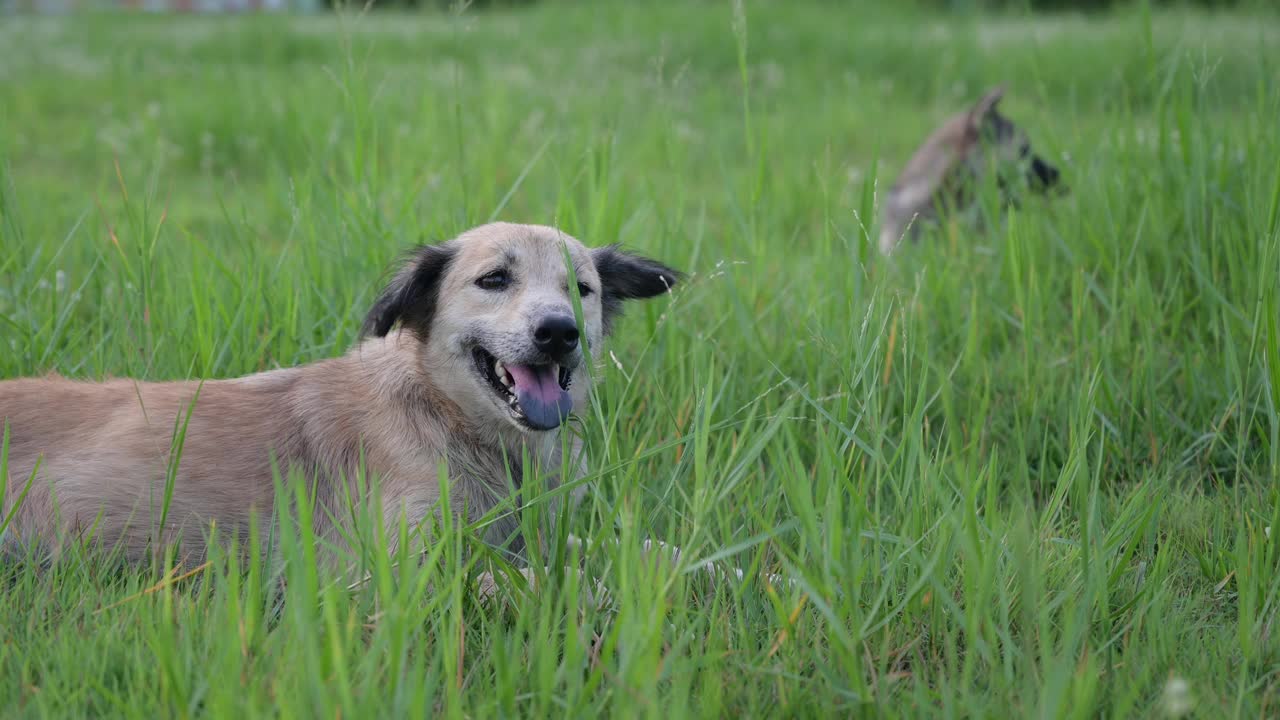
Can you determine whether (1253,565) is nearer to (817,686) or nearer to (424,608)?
(817,686)

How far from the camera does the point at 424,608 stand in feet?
7.30

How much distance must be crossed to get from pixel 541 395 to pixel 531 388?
34mm

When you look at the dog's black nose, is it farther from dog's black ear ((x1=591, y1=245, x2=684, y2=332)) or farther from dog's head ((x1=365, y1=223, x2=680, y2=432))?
dog's black ear ((x1=591, y1=245, x2=684, y2=332))

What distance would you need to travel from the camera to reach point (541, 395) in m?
3.08

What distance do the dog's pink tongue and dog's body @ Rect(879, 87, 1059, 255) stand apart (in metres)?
3.04

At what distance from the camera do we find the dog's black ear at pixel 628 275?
3.55 m

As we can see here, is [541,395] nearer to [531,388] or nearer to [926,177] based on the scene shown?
[531,388]

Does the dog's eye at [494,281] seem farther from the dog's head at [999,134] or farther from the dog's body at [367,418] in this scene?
the dog's head at [999,134]

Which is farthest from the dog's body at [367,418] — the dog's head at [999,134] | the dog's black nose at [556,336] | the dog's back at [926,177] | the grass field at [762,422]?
the dog's back at [926,177]

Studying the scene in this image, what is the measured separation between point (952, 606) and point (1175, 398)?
1973 millimetres

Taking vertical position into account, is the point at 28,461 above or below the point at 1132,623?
above

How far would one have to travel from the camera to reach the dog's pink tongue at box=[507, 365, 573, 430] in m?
3.03

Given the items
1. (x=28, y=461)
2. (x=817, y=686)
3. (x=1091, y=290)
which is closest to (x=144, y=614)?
(x=28, y=461)

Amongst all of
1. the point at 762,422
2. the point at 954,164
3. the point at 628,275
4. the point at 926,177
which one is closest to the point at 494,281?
the point at 628,275
